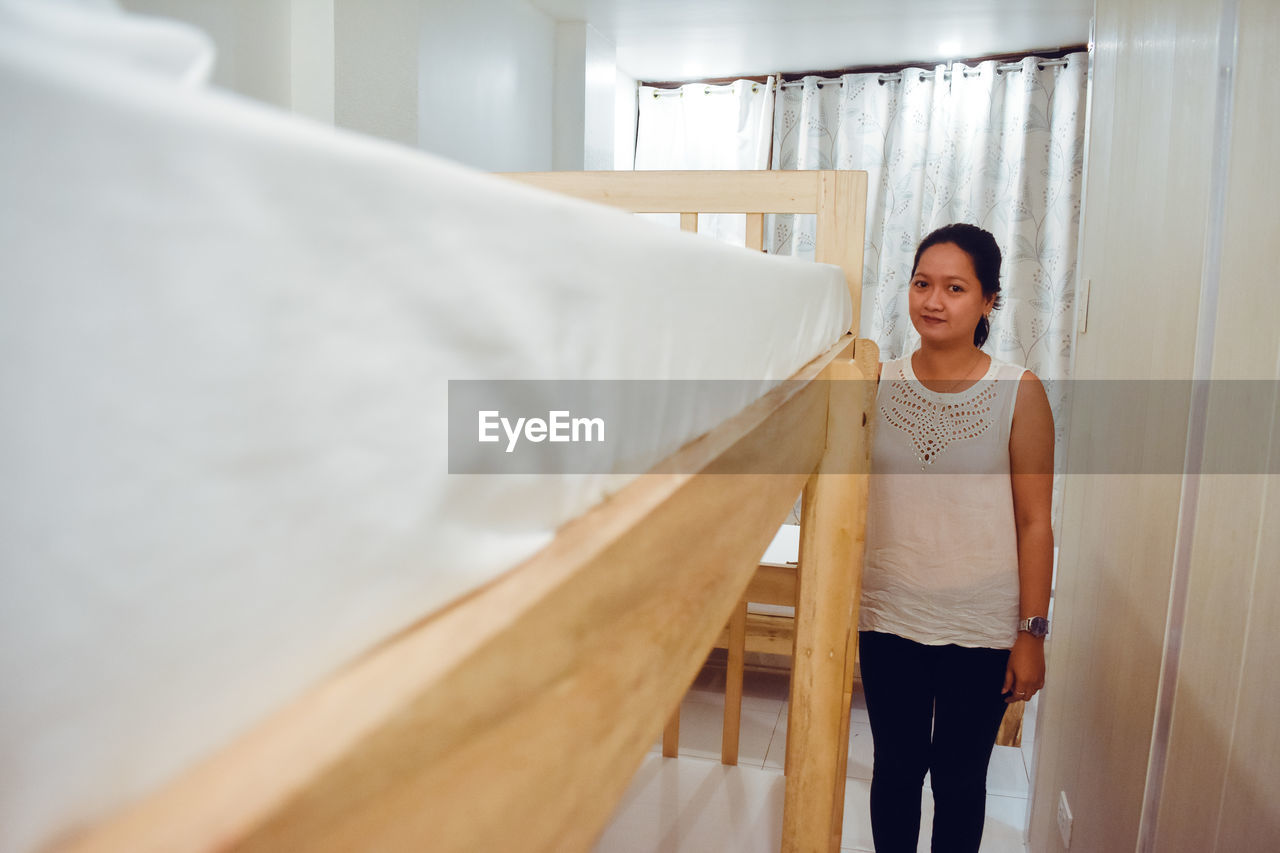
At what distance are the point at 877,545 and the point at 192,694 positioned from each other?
4.54 feet

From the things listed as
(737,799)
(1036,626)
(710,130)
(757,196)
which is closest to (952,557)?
(1036,626)

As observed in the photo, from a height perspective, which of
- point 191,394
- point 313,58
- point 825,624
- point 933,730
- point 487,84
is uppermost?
point 487,84

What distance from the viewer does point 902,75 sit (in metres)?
3.38

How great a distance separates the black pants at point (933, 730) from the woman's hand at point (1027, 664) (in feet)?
0.07

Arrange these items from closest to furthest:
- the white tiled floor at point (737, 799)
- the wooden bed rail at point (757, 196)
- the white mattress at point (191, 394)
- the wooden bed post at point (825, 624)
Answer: the white mattress at point (191, 394) < the wooden bed post at point (825, 624) < the wooden bed rail at point (757, 196) < the white tiled floor at point (737, 799)

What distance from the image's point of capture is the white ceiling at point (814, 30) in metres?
2.72

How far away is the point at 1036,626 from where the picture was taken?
4.45 feet

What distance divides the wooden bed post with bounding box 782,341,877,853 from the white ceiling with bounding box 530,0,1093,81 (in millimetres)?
2188

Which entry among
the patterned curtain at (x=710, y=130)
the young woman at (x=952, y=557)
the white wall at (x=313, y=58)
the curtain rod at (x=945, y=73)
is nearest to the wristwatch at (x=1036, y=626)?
the young woman at (x=952, y=557)

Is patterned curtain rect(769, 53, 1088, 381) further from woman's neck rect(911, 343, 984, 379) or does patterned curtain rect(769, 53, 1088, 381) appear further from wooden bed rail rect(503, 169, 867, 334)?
wooden bed rail rect(503, 169, 867, 334)

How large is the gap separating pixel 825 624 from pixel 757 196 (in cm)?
64

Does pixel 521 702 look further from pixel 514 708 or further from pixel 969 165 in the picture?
pixel 969 165

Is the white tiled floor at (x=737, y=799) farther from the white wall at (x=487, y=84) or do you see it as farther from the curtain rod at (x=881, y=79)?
the curtain rod at (x=881, y=79)

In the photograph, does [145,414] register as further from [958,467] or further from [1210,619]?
[958,467]
